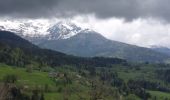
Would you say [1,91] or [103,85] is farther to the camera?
[1,91]

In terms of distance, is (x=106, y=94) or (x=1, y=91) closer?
(x=106, y=94)

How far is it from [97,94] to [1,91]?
60.7ft

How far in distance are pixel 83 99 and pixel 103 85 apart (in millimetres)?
3015

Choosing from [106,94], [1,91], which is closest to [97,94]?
[106,94]

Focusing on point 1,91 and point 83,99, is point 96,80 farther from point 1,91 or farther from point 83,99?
point 1,91

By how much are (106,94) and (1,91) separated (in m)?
19.5

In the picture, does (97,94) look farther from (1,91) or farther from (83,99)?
(1,91)

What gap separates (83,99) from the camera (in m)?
46.8

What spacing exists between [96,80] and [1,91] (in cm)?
1725

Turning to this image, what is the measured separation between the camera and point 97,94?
46156mm

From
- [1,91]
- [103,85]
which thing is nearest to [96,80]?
[103,85]

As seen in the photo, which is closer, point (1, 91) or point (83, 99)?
point (83, 99)

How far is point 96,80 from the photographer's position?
159 ft

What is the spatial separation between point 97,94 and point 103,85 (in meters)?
1.95
